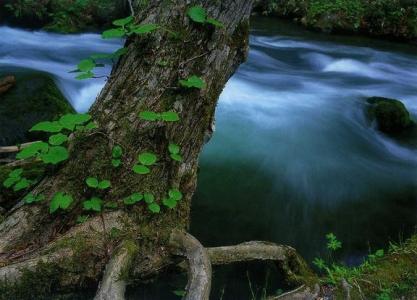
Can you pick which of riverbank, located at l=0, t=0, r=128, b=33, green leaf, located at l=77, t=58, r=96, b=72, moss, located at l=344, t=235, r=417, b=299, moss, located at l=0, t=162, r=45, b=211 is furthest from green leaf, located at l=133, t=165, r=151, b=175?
riverbank, located at l=0, t=0, r=128, b=33

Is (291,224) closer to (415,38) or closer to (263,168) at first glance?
(263,168)

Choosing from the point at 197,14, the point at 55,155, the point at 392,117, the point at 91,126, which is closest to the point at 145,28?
the point at 197,14

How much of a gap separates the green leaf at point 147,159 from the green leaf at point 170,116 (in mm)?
210

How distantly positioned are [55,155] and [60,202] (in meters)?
0.26

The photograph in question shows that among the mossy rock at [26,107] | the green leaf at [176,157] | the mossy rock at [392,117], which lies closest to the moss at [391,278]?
the green leaf at [176,157]

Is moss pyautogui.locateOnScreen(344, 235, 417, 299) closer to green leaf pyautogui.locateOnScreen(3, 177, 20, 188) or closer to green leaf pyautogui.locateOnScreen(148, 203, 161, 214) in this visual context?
green leaf pyautogui.locateOnScreen(148, 203, 161, 214)

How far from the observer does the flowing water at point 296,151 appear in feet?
16.4

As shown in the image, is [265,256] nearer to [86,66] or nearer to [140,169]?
[140,169]

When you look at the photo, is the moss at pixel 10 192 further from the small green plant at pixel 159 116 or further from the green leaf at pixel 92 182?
the small green plant at pixel 159 116

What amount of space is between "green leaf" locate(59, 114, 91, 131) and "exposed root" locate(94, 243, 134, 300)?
682mm

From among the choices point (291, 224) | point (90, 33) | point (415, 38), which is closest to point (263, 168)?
point (291, 224)

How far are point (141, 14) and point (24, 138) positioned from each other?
10.5 feet

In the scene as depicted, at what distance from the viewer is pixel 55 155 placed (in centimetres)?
245

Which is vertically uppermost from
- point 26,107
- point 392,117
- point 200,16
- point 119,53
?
point 200,16
